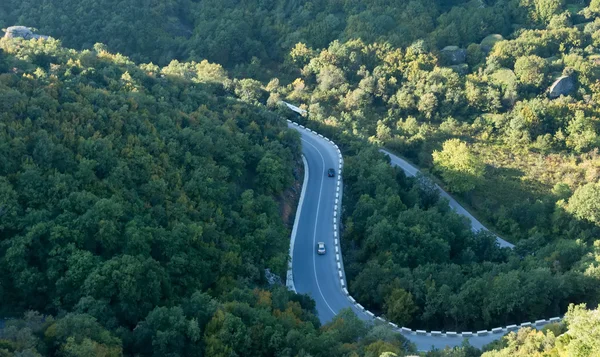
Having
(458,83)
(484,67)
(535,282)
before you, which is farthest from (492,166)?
(535,282)

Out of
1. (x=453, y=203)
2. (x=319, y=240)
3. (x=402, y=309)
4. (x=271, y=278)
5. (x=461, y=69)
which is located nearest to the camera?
(x=402, y=309)

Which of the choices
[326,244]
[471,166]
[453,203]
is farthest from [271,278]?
[471,166]

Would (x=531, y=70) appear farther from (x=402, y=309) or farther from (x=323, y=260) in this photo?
(x=402, y=309)

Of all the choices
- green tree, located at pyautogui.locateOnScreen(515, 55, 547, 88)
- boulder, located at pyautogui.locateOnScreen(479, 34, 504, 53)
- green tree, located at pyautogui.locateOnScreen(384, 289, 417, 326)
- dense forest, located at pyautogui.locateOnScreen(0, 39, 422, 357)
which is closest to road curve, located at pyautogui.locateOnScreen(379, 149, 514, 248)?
dense forest, located at pyautogui.locateOnScreen(0, 39, 422, 357)

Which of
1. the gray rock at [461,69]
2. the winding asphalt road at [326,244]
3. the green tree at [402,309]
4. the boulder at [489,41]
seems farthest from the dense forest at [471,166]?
the winding asphalt road at [326,244]

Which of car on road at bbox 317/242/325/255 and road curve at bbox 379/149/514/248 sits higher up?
road curve at bbox 379/149/514/248

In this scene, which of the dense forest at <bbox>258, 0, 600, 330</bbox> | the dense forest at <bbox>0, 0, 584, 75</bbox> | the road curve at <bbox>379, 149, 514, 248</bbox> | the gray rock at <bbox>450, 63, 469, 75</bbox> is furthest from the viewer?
the dense forest at <bbox>0, 0, 584, 75</bbox>

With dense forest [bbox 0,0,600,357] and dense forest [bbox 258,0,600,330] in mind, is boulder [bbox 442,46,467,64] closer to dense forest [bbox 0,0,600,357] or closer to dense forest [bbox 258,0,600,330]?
dense forest [bbox 0,0,600,357]

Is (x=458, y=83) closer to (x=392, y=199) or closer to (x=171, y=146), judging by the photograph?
(x=392, y=199)
